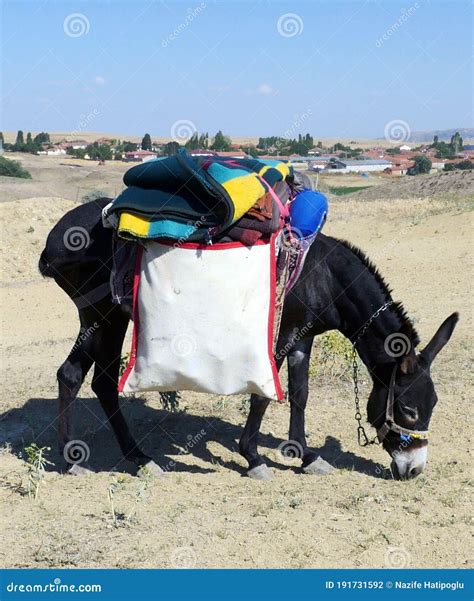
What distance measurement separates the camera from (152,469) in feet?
19.6

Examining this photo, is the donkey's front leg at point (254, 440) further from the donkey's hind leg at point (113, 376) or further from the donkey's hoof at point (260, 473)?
the donkey's hind leg at point (113, 376)

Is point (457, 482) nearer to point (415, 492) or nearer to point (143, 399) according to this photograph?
point (415, 492)

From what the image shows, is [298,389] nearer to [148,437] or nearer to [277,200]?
[148,437]

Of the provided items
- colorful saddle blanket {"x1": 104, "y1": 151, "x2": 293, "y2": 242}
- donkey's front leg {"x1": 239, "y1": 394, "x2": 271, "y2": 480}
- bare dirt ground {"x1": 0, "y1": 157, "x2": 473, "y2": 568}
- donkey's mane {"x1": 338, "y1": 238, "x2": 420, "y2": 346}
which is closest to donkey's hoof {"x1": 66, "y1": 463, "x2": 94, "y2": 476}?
bare dirt ground {"x1": 0, "y1": 157, "x2": 473, "y2": 568}

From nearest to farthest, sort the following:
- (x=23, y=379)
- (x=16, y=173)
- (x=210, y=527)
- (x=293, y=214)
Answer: (x=210, y=527) < (x=293, y=214) < (x=23, y=379) < (x=16, y=173)

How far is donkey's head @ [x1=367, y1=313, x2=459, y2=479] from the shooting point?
540 centimetres

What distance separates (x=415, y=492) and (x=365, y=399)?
6.42 ft

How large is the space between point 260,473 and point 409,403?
1.16m

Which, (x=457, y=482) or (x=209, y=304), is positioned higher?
(x=209, y=304)

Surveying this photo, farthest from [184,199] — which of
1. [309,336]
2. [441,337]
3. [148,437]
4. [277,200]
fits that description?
[148,437]

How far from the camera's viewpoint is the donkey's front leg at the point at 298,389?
6.20 meters

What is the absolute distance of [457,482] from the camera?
5.56 m

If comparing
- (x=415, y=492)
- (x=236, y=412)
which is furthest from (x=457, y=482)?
(x=236, y=412)

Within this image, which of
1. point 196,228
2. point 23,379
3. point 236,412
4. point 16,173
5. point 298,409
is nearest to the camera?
point 196,228
